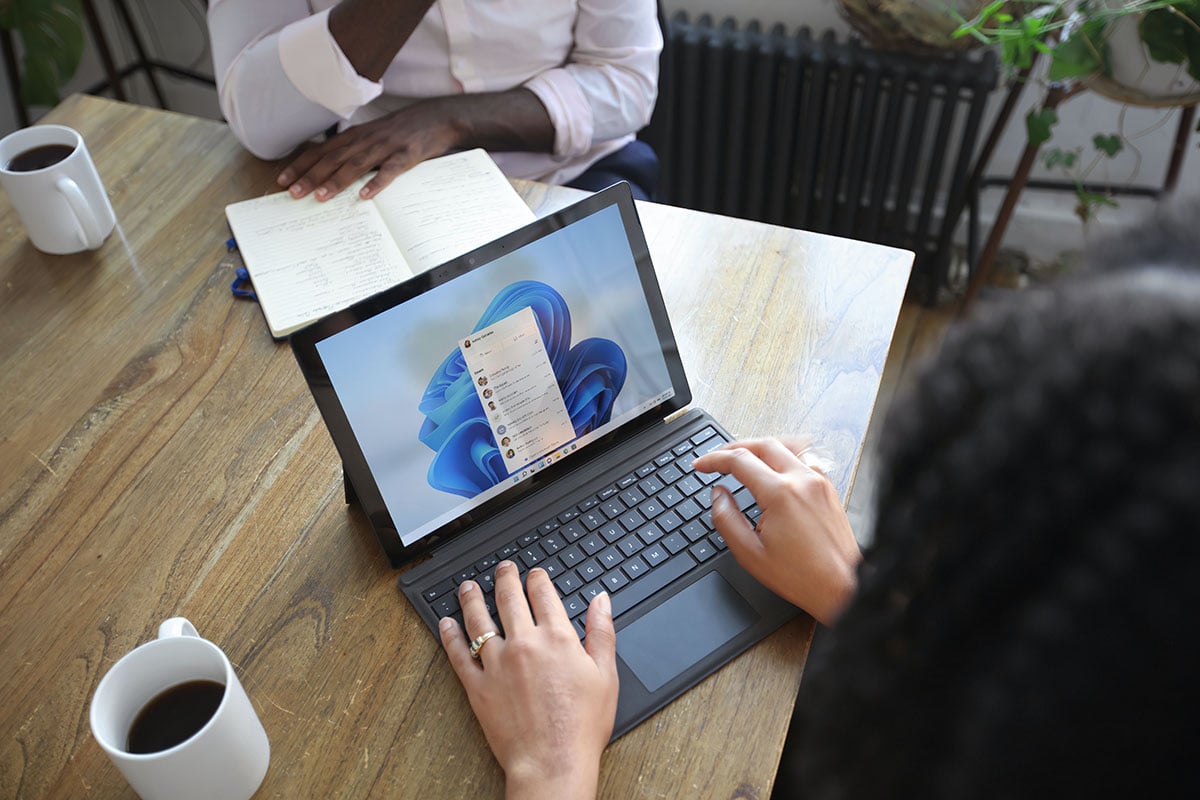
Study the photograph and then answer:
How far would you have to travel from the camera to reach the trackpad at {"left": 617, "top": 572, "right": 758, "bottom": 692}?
75 centimetres

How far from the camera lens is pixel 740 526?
2.65ft

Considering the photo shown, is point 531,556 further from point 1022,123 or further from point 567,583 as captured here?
point 1022,123

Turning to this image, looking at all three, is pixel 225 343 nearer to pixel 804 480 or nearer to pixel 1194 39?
pixel 804 480

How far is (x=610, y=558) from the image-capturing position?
2.70ft

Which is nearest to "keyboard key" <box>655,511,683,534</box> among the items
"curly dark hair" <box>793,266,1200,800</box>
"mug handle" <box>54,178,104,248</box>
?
"curly dark hair" <box>793,266,1200,800</box>

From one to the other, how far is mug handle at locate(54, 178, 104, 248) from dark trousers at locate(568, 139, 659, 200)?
653 millimetres

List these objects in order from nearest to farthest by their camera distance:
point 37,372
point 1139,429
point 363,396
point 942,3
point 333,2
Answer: point 1139,429 → point 363,396 → point 37,372 → point 333,2 → point 942,3

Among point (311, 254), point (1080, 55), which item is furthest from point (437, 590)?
point (1080, 55)

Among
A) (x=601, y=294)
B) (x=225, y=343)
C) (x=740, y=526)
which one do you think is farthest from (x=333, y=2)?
(x=740, y=526)

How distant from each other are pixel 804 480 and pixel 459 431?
0.97 feet

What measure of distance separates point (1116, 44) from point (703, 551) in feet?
3.98

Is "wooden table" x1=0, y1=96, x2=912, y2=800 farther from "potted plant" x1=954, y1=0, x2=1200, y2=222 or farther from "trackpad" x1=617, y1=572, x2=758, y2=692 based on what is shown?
"potted plant" x1=954, y1=0, x2=1200, y2=222

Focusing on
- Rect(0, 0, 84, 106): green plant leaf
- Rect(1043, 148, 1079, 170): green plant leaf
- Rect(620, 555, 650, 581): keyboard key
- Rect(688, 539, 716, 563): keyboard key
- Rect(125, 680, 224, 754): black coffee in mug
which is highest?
Rect(0, 0, 84, 106): green plant leaf

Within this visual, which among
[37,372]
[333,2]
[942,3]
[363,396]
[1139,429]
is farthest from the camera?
[942,3]
